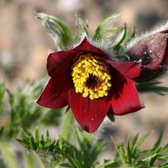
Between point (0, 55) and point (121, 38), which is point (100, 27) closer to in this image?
point (121, 38)

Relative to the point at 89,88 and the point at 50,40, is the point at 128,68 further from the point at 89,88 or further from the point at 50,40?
the point at 50,40

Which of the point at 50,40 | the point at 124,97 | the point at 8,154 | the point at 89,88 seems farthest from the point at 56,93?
the point at 50,40

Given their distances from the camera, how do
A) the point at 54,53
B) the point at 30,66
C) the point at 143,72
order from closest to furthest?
the point at 54,53
the point at 143,72
the point at 30,66

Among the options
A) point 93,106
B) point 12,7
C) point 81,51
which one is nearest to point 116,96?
point 93,106

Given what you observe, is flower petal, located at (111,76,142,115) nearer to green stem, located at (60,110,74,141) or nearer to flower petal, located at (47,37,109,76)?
flower petal, located at (47,37,109,76)

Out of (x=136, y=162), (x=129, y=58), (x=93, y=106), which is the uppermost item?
(x=129, y=58)

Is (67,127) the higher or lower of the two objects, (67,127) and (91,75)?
the lower
